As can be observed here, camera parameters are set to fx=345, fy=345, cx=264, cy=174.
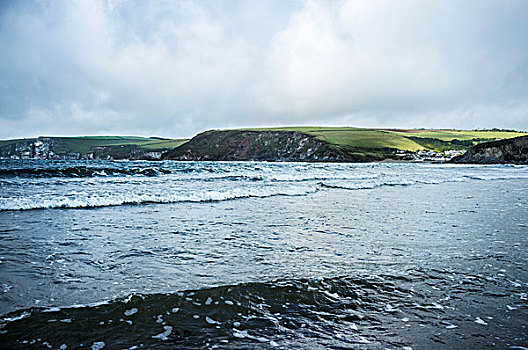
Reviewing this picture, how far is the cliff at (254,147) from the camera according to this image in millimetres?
123250

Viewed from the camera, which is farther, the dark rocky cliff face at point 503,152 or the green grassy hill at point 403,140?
the green grassy hill at point 403,140

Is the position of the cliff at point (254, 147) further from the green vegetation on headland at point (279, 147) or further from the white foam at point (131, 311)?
the white foam at point (131, 311)

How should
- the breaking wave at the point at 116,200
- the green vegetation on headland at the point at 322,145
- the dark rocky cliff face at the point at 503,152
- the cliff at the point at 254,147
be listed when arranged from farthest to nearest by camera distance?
the cliff at the point at 254,147 → the green vegetation on headland at the point at 322,145 → the dark rocky cliff face at the point at 503,152 → the breaking wave at the point at 116,200

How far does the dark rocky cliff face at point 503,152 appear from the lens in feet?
234

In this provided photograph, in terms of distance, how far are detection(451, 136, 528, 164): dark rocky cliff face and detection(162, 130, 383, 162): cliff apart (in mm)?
42415

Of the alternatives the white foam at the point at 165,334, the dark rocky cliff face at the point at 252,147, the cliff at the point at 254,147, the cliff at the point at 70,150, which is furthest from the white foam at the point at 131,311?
the cliff at the point at 70,150

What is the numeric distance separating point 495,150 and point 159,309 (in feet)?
290

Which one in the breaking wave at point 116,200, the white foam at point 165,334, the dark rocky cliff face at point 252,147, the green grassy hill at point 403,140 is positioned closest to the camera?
the white foam at point 165,334

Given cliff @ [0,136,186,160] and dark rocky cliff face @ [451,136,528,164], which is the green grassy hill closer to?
dark rocky cliff face @ [451,136,528,164]

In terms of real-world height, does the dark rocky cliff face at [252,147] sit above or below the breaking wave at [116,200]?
above

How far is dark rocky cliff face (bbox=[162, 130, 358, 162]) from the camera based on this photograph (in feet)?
410

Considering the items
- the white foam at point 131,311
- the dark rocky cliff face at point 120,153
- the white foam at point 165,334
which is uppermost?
the dark rocky cliff face at point 120,153

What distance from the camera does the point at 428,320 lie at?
3621 millimetres

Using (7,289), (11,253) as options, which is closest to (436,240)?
(7,289)
